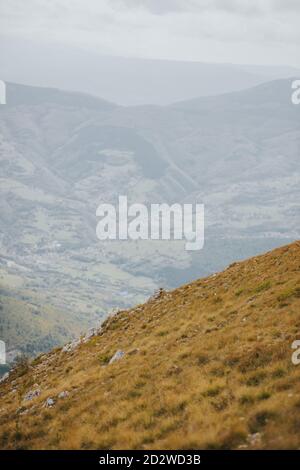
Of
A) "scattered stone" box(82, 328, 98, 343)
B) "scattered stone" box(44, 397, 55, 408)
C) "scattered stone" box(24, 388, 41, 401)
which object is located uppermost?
"scattered stone" box(82, 328, 98, 343)

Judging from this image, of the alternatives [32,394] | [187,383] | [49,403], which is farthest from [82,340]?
[187,383]

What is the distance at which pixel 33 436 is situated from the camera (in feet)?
72.6

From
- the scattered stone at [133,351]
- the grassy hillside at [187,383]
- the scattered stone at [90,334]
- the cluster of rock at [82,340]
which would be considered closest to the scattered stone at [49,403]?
the grassy hillside at [187,383]

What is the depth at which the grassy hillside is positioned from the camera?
1789cm

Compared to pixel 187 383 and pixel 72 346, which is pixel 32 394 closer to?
pixel 72 346

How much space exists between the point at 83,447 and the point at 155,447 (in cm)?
333

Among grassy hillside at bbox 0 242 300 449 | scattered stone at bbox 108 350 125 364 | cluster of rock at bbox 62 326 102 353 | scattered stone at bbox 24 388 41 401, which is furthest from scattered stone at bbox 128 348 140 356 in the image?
cluster of rock at bbox 62 326 102 353

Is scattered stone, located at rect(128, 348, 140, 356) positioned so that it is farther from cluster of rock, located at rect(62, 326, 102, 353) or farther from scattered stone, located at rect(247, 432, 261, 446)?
scattered stone, located at rect(247, 432, 261, 446)

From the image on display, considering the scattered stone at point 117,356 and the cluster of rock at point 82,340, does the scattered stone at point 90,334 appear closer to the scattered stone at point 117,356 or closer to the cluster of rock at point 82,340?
the cluster of rock at point 82,340

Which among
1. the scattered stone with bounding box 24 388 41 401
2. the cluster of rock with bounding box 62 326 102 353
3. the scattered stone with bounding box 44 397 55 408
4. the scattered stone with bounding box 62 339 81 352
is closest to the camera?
the scattered stone with bounding box 44 397 55 408

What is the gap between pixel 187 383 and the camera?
22.3 meters

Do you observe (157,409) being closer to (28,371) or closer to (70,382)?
(70,382)

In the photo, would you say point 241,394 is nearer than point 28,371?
Yes
